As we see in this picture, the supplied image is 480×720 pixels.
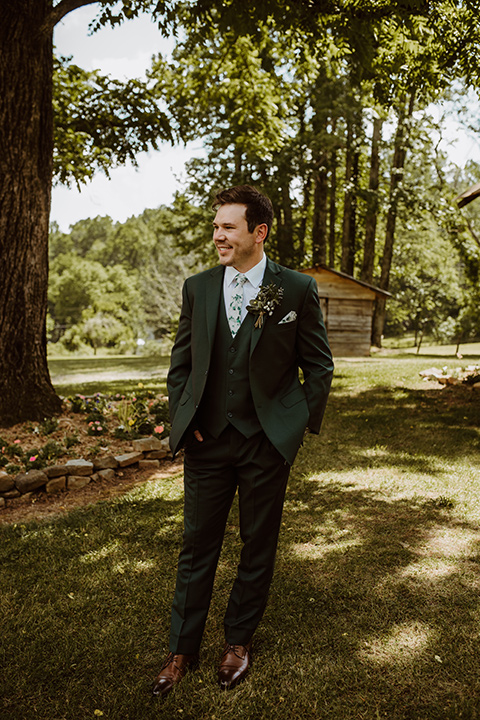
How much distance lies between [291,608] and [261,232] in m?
2.39

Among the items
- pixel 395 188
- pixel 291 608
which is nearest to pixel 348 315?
pixel 395 188

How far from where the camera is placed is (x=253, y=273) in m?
2.88

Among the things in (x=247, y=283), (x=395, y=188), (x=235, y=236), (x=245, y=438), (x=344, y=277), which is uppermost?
(x=395, y=188)

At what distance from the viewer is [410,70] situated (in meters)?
9.23

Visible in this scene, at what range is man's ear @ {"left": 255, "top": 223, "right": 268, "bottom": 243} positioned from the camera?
9.08 feet

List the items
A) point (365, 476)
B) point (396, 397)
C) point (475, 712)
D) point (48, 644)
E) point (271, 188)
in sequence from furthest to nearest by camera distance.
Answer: point (271, 188)
point (396, 397)
point (365, 476)
point (48, 644)
point (475, 712)

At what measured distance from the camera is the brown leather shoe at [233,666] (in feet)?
9.40

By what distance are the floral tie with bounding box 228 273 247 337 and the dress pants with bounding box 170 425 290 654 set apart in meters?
0.54

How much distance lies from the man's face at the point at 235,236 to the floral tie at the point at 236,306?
8cm

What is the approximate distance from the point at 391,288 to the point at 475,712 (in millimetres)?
44844

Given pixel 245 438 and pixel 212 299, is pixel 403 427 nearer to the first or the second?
pixel 245 438

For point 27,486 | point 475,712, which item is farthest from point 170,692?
point 27,486

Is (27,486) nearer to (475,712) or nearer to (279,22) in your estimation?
(475,712)

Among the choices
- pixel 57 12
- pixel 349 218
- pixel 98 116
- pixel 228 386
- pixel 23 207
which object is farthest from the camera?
pixel 349 218
